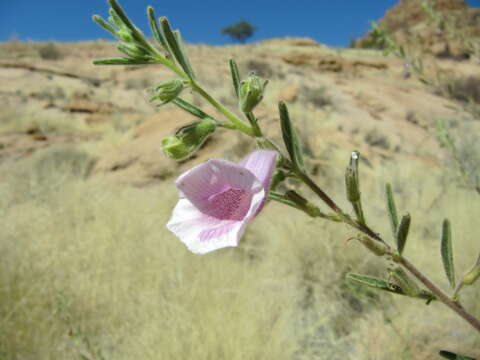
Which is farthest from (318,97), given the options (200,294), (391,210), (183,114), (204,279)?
(391,210)

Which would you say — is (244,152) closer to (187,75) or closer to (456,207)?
(456,207)

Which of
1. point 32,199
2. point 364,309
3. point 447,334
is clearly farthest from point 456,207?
point 32,199

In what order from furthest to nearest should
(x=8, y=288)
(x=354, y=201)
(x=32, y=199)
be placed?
1. (x=32, y=199)
2. (x=8, y=288)
3. (x=354, y=201)

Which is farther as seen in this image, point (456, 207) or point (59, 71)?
point (59, 71)

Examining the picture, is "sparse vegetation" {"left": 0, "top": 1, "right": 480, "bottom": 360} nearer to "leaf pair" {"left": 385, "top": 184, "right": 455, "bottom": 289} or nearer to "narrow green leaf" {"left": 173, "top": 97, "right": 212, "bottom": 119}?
"leaf pair" {"left": 385, "top": 184, "right": 455, "bottom": 289}

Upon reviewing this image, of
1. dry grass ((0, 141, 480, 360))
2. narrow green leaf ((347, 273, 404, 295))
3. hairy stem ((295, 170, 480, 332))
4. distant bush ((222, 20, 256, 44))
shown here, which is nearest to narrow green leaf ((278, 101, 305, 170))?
hairy stem ((295, 170, 480, 332))

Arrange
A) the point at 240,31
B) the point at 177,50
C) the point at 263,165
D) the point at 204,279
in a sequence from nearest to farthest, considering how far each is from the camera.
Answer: the point at 263,165 → the point at 177,50 → the point at 204,279 → the point at 240,31

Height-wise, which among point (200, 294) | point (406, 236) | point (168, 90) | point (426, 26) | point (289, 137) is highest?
point (426, 26)

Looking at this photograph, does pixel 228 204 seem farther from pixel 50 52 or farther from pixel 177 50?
pixel 50 52
